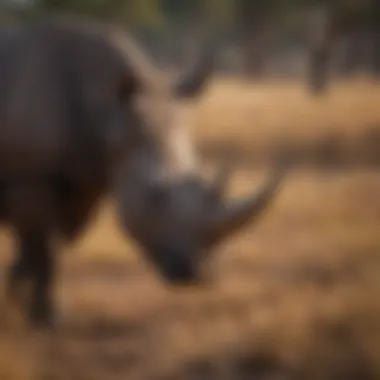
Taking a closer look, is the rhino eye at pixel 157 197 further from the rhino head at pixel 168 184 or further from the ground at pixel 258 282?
the ground at pixel 258 282

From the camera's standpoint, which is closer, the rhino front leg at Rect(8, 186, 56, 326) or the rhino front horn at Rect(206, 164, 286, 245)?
the rhino front horn at Rect(206, 164, 286, 245)

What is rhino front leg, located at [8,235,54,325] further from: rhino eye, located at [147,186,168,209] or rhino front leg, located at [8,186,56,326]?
rhino eye, located at [147,186,168,209]

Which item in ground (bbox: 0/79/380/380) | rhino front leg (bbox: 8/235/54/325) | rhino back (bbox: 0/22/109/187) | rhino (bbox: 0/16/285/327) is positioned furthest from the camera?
rhino front leg (bbox: 8/235/54/325)

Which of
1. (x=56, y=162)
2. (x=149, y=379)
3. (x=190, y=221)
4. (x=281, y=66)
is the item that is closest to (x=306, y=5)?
(x=281, y=66)

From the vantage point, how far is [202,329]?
3.40 meters

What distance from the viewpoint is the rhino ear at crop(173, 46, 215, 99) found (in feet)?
11.8

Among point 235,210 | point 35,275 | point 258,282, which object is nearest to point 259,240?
point 258,282

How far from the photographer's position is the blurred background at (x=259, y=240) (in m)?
3.06

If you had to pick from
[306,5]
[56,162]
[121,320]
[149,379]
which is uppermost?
[306,5]

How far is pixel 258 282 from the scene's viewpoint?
3812 millimetres

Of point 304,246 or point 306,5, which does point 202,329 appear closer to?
point 304,246

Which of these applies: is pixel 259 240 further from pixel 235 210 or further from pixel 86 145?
pixel 235 210

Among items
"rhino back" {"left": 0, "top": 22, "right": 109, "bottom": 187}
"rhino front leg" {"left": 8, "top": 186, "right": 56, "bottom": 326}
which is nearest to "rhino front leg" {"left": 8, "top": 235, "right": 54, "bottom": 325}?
"rhino front leg" {"left": 8, "top": 186, "right": 56, "bottom": 326}

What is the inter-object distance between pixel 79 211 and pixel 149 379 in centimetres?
85
